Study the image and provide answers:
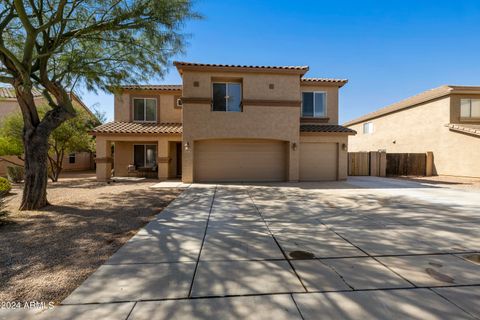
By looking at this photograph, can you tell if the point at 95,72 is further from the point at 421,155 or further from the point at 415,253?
the point at 421,155

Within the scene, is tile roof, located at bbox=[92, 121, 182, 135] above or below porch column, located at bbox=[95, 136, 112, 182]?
above

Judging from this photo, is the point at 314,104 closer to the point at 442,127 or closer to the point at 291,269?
the point at 442,127

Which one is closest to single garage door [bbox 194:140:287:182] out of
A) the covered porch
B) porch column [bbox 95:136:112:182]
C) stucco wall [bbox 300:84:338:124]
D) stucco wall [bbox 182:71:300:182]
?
stucco wall [bbox 182:71:300:182]

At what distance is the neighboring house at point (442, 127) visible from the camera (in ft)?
50.5

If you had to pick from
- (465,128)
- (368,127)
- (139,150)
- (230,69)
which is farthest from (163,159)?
(368,127)

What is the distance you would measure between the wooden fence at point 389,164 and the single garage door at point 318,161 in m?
4.31

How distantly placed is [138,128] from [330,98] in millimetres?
13040

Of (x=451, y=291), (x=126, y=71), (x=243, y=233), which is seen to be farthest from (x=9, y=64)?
(x=451, y=291)

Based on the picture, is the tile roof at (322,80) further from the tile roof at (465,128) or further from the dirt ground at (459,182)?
the tile roof at (465,128)

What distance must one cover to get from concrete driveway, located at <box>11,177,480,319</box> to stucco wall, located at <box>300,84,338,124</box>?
31.2ft

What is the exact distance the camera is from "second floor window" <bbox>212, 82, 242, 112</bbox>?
511 inches

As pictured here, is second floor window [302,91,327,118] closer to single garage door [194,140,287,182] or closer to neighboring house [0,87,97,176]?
single garage door [194,140,287,182]

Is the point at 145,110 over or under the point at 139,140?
over

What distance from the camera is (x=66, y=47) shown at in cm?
805
